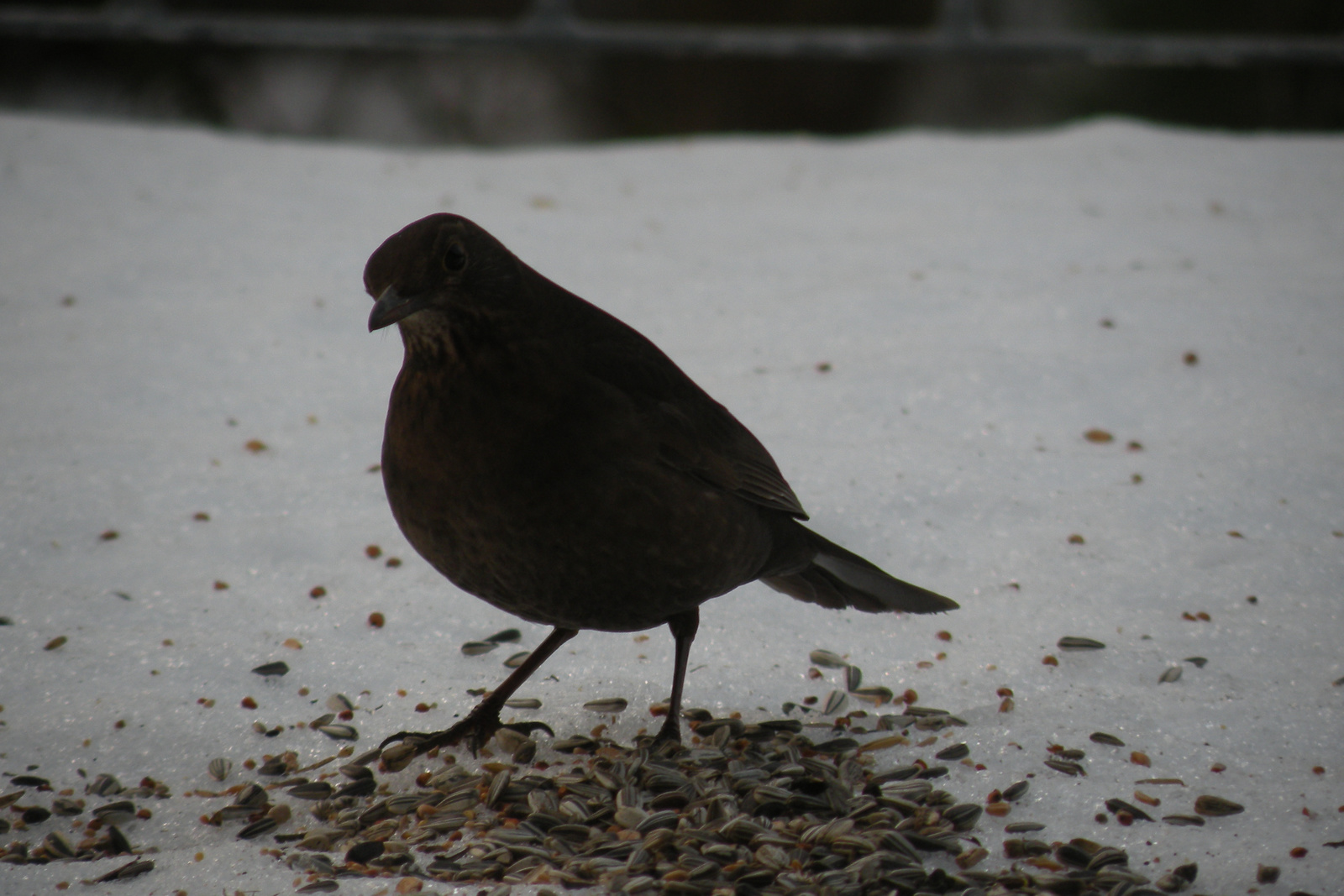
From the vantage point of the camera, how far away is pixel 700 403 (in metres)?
2.94

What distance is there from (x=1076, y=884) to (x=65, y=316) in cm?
464

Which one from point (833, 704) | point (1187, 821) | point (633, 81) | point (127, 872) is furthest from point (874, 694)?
point (633, 81)

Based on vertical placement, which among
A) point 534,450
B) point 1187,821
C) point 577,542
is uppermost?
point 534,450

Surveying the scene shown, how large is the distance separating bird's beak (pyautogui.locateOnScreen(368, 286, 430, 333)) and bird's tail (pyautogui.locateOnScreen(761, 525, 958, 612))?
1.27m

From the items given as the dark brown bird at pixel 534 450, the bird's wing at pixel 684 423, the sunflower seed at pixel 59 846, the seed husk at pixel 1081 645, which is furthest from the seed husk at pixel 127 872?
the seed husk at pixel 1081 645

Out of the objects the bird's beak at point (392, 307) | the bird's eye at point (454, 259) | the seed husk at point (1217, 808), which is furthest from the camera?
the seed husk at point (1217, 808)

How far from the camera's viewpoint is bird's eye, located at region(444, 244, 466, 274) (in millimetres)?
2432

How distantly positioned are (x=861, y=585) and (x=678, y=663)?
1.93ft

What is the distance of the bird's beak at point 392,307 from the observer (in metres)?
2.31

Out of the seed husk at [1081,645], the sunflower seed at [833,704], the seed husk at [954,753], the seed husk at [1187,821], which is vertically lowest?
the seed husk at [1187,821]

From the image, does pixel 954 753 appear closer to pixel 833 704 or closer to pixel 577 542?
pixel 833 704

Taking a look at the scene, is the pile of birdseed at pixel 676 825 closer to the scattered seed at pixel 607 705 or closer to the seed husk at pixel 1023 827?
the seed husk at pixel 1023 827

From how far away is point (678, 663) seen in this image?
2988 millimetres

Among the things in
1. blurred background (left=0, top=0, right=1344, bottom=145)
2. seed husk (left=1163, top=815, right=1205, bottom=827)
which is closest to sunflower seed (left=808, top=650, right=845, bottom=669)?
seed husk (left=1163, top=815, right=1205, bottom=827)
